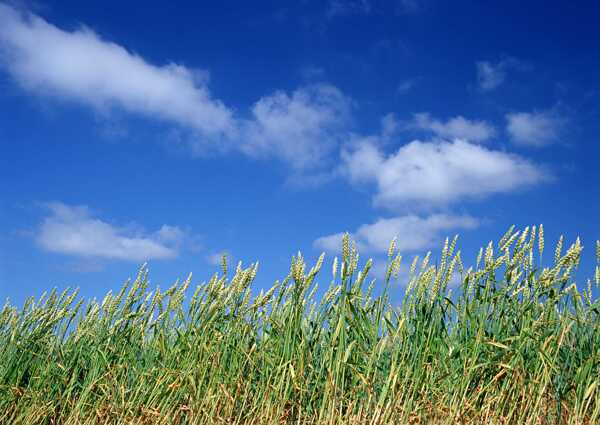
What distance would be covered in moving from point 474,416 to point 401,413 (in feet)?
1.38

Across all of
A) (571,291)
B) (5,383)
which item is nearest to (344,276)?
(571,291)

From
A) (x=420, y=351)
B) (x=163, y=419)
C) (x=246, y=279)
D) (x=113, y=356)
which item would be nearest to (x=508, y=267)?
(x=420, y=351)

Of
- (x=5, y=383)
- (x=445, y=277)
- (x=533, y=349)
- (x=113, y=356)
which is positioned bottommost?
(x=5, y=383)

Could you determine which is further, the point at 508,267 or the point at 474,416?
the point at 508,267

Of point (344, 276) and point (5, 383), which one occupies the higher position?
point (344, 276)

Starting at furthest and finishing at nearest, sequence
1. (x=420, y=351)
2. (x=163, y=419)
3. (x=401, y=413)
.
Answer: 1. (x=163, y=419)
2. (x=420, y=351)
3. (x=401, y=413)

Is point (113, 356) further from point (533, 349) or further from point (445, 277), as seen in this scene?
point (533, 349)

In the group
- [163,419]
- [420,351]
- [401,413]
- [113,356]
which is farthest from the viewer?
[113,356]

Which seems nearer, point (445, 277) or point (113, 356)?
point (445, 277)

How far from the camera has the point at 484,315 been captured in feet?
11.4

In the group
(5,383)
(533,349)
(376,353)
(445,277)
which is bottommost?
(5,383)

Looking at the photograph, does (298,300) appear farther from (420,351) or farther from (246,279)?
(420,351)

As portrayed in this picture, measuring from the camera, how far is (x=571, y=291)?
3.67 meters

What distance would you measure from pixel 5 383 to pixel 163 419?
1.60 metres
